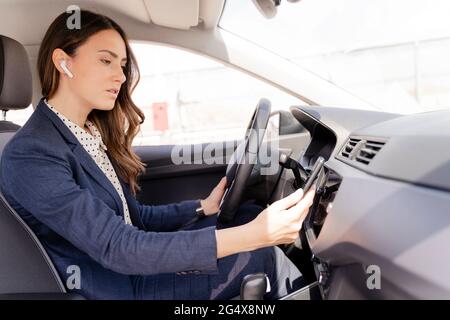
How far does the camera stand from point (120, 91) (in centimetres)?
139

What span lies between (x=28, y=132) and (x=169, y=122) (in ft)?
13.5

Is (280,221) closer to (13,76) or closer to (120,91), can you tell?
(120,91)

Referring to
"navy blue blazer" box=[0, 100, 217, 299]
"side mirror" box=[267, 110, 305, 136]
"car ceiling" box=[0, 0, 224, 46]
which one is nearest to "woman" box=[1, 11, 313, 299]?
"navy blue blazer" box=[0, 100, 217, 299]

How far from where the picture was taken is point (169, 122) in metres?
5.06

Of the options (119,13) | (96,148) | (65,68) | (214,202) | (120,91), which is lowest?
(214,202)

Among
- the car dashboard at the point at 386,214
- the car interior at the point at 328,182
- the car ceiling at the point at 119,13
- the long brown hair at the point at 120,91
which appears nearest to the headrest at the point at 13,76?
the car interior at the point at 328,182

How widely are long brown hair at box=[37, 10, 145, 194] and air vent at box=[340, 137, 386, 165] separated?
64 centimetres

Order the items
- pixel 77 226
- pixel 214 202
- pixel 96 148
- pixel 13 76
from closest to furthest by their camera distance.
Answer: pixel 77 226
pixel 96 148
pixel 13 76
pixel 214 202

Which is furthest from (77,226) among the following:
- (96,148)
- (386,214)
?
(386,214)

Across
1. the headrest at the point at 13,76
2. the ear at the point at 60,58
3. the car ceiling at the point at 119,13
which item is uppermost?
the car ceiling at the point at 119,13

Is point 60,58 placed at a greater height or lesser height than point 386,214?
greater

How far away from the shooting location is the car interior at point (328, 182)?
693mm

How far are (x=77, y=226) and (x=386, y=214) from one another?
58 cm

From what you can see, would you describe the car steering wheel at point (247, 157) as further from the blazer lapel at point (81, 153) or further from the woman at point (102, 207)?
the blazer lapel at point (81, 153)
